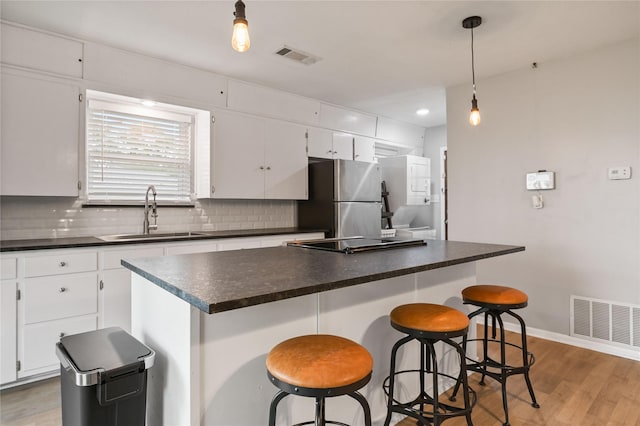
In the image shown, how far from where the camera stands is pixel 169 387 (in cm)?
135

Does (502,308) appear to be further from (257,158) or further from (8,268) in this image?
(8,268)

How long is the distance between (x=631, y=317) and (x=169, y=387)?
3381 mm

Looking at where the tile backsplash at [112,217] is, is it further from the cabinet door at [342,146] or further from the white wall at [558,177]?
the white wall at [558,177]

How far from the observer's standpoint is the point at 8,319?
89.7 inches

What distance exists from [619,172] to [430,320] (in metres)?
2.46

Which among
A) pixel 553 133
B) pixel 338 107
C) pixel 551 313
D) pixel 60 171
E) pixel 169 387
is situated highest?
pixel 338 107

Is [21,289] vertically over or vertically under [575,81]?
under

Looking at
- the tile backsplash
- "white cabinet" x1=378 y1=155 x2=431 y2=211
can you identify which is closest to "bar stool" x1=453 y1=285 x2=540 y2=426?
the tile backsplash

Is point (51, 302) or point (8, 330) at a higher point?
point (51, 302)

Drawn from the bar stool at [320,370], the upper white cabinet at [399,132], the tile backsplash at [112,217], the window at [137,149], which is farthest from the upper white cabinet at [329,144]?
the bar stool at [320,370]

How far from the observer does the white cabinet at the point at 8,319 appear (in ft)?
7.41

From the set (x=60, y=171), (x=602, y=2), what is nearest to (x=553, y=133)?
(x=602, y=2)

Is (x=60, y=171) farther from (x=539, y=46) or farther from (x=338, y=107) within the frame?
(x=539, y=46)

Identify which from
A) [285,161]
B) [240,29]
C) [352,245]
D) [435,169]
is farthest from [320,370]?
[435,169]
